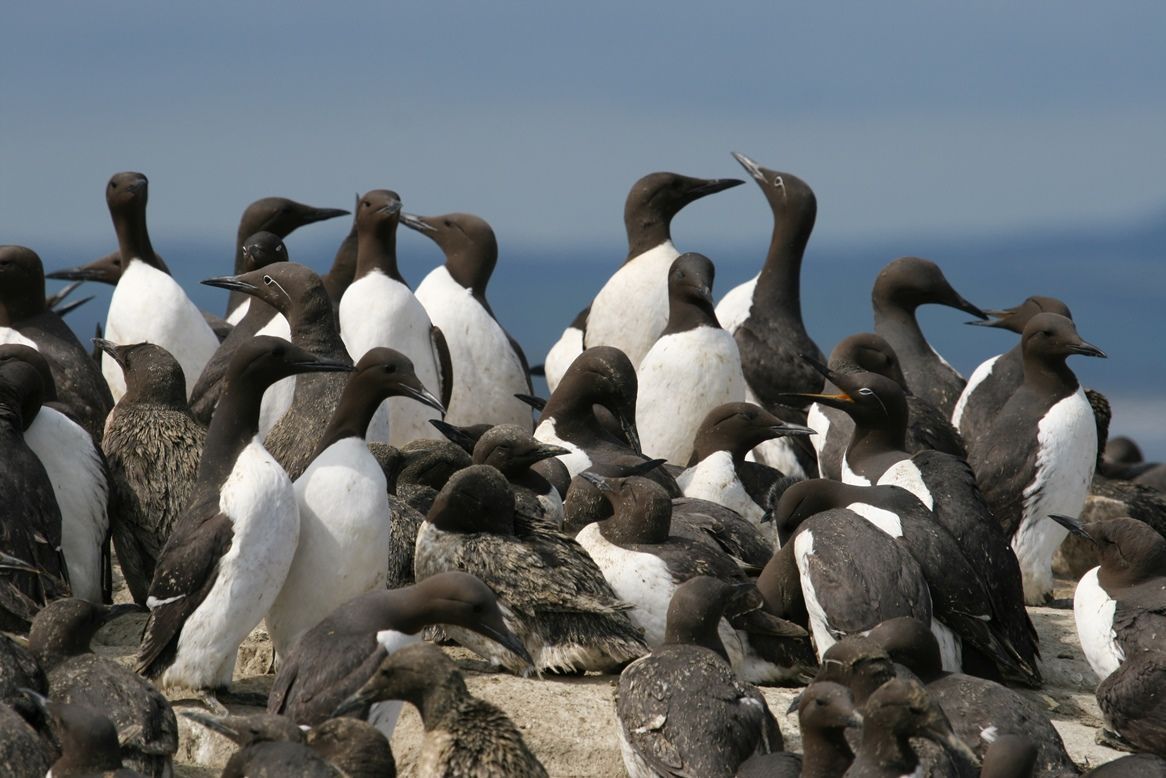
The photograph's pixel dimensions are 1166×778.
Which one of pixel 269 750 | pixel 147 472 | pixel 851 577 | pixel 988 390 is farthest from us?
pixel 988 390

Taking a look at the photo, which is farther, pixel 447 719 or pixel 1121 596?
pixel 1121 596

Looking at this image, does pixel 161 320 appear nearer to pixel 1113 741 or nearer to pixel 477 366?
pixel 477 366

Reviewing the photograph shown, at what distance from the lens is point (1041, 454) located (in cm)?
1280

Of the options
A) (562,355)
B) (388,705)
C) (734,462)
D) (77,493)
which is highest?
(77,493)

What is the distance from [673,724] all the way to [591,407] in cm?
490

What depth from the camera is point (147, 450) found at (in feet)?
37.0

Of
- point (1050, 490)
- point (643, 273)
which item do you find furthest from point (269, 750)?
point (643, 273)

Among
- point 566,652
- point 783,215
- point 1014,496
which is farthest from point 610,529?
point 783,215

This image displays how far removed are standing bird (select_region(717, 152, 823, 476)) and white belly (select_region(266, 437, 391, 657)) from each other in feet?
16.4

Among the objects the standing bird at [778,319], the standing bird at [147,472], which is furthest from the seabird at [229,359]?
the standing bird at [778,319]

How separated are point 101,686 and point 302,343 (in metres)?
4.17

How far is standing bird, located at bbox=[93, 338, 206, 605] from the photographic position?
11.1m

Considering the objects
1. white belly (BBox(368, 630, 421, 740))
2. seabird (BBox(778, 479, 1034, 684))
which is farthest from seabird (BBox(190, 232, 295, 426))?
white belly (BBox(368, 630, 421, 740))

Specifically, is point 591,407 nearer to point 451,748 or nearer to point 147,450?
point 147,450
